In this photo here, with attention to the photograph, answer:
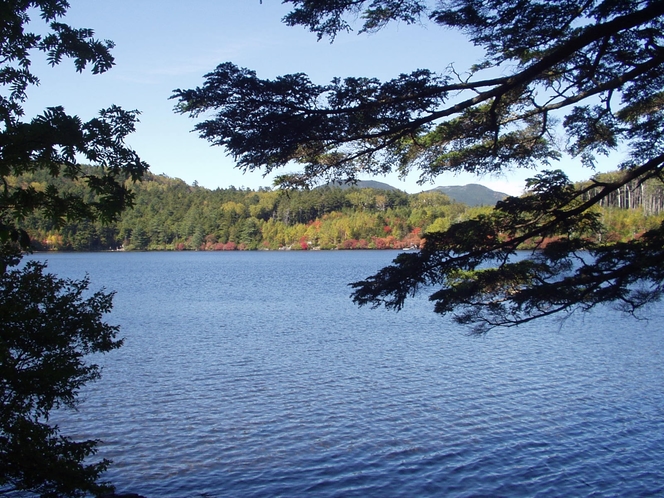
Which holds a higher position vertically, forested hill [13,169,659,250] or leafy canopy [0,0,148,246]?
forested hill [13,169,659,250]

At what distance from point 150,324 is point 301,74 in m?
17.2

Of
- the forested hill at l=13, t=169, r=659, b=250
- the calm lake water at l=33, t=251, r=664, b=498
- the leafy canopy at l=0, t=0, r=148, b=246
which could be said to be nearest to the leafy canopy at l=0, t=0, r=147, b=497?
the leafy canopy at l=0, t=0, r=148, b=246

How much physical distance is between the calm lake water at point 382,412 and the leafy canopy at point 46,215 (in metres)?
2.59

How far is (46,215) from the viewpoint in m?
4.47

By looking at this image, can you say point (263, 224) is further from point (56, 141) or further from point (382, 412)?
point (56, 141)

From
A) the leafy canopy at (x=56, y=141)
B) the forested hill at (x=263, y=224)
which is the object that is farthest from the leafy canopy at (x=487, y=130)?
the forested hill at (x=263, y=224)

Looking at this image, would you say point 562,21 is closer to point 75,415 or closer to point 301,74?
point 301,74

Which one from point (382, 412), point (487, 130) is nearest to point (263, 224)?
point (382, 412)

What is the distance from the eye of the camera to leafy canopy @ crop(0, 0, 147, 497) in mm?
4438

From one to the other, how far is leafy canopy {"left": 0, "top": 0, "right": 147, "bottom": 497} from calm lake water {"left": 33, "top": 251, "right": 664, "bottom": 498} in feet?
8.51

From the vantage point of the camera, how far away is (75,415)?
1085 centimetres

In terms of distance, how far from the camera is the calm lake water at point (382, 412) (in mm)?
8258

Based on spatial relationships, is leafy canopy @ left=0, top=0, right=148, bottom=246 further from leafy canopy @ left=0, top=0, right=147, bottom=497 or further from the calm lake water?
the calm lake water

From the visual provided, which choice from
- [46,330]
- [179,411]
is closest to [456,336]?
[179,411]
